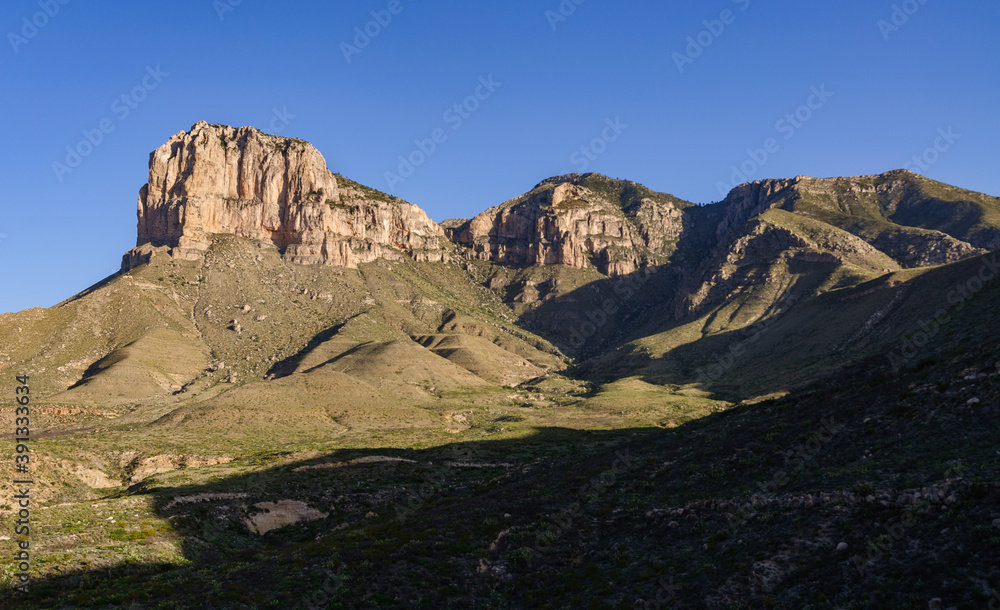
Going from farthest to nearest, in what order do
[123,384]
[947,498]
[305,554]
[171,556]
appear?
[123,384], [171,556], [305,554], [947,498]

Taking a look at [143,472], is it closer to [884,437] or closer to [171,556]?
[171,556]

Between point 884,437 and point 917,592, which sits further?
point 884,437

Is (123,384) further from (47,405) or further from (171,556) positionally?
(171,556)

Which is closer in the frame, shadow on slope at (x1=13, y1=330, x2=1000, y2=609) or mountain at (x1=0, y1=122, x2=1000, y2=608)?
shadow on slope at (x1=13, y1=330, x2=1000, y2=609)

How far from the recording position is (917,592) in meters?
15.8

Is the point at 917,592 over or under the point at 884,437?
under

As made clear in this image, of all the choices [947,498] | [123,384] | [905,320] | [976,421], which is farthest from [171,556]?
[905,320]

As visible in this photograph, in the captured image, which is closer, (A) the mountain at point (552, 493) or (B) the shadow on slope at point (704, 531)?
(B) the shadow on slope at point (704, 531)

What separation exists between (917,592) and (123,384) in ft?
490

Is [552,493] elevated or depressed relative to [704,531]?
depressed

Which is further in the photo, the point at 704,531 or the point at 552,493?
the point at 552,493

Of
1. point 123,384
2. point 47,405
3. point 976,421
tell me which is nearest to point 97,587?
point 976,421

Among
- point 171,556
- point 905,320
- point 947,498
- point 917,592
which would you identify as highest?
point 905,320

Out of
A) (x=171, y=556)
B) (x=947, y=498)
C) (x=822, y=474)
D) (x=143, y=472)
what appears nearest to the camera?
(x=947, y=498)
